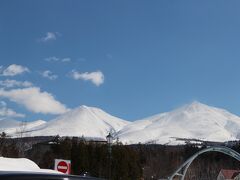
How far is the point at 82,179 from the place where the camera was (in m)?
5.20

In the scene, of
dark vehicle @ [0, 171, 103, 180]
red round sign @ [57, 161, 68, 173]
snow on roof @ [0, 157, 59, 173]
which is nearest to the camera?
dark vehicle @ [0, 171, 103, 180]

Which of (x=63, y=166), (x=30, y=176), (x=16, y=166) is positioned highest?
(x=63, y=166)

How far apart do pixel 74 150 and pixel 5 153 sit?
759 inches

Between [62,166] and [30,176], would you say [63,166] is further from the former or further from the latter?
[30,176]

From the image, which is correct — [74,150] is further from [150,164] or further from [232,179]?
[150,164]

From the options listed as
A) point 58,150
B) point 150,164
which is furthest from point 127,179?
point 150,164

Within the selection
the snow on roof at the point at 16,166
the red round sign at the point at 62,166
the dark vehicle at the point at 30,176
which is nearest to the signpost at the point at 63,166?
the red round sign at the point at 62,166

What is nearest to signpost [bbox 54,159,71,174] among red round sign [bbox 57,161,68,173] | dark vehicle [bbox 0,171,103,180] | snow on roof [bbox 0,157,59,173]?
red round sign [bbox 57,161,68,173]

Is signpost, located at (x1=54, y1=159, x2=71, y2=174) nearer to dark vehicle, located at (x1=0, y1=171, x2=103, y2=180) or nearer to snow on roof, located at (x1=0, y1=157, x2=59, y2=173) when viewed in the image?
snow on roof, located at (x1=0, y1=157, x2=59, y2=173)

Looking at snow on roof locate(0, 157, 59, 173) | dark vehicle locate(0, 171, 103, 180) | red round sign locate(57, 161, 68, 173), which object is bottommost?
dark vehicle locate(0, 171, 103, 180)

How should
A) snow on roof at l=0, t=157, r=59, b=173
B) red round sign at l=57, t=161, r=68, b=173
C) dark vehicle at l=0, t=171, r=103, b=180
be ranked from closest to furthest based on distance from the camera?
dark vehicle at l=0, t=171, r=103, b=180 → snow on roof at l=0, t=157, r=59, b=173 → red round sign at l=57, t=161, r=68, b=173

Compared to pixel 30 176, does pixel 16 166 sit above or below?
above

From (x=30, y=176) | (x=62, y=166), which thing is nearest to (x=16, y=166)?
(x=62, y=166)

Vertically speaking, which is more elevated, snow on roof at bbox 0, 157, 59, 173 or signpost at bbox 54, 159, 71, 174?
signpost at bbox 54, 159, 71, 174
